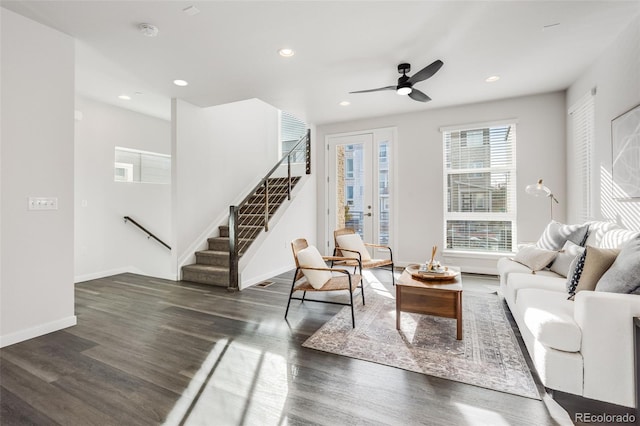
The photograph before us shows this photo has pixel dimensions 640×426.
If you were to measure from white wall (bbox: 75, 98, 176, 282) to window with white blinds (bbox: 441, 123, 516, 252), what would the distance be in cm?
499

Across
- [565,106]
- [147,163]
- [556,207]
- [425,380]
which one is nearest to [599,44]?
[565,106]

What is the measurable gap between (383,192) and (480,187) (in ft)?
5.53

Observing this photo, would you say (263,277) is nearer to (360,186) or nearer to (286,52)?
(360,186)

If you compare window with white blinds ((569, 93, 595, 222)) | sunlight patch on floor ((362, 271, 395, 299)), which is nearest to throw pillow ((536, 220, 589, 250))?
window with white blinds ((569, 93, 595, 222))

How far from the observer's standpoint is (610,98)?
3.23 meters

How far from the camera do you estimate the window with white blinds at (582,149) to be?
381cm

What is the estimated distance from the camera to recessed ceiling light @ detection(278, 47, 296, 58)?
3245 mm

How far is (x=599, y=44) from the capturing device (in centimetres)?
323

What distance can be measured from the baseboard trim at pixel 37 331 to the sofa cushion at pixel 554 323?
4070 mm

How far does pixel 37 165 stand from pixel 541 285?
15.7ft

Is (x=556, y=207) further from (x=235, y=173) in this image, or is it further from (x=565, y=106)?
(x=235, y=173)

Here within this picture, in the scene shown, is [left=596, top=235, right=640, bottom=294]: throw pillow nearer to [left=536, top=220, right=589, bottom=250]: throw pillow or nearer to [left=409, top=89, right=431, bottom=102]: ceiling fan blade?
[left=536, top=220, right=589, bottom=250]: throw pillow

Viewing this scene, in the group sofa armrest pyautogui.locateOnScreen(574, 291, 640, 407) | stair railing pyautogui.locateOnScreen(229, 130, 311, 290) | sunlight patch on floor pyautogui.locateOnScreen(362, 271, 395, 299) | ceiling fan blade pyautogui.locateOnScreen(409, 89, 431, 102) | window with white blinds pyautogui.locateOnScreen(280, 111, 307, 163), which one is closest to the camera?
sofa armrest pyautogui.locateOnScreen(574, 291, 640, 407)

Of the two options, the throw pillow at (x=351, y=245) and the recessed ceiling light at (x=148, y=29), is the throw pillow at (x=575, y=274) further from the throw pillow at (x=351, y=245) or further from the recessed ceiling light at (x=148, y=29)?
the recessed ceiling light at (x=148, y=29)
